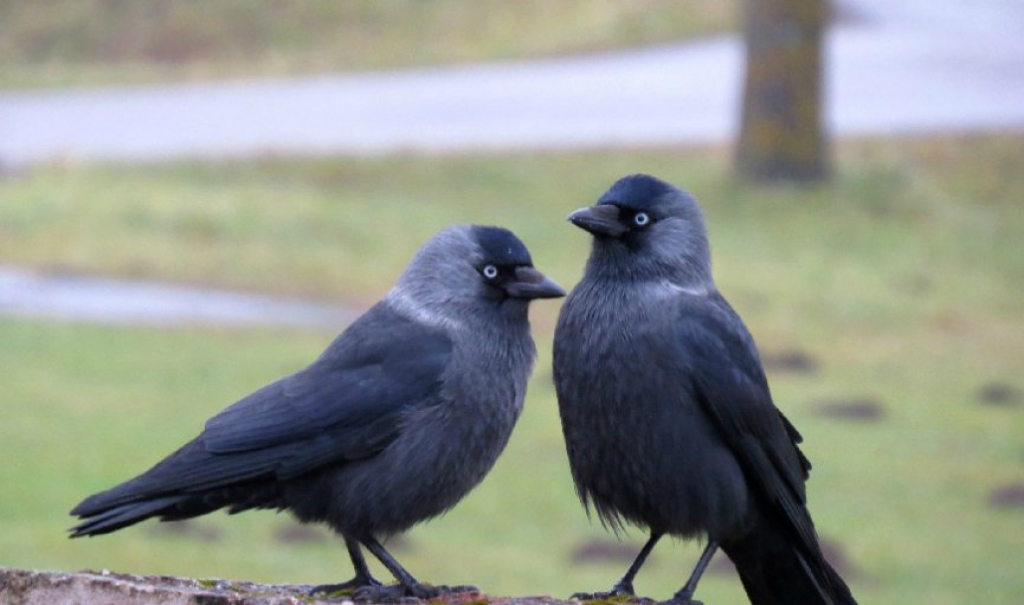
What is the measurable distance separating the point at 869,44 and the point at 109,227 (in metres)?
15.2

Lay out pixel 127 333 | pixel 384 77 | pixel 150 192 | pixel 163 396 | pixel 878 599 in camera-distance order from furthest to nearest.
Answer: pixel 384 77, pixel 150 192, pixel 127 333, pixel 163 396, pixel 878 599

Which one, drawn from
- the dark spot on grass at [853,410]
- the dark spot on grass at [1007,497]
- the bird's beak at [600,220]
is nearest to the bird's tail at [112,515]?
the bird's beak at [600,220]

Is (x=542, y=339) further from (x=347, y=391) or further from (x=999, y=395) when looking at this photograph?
(x=347, y=391)

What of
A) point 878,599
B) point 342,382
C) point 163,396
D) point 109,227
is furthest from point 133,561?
point 109,227

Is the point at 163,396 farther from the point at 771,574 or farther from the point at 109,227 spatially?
the point at 771,574

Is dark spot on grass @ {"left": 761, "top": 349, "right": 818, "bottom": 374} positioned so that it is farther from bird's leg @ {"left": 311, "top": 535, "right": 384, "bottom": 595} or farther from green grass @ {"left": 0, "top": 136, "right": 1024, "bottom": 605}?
bird's leg @ {"left": 311, "top": 535, "right": 384, "bottom": 595}

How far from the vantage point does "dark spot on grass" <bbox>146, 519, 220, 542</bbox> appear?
10.3m

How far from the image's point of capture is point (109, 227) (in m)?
16.4

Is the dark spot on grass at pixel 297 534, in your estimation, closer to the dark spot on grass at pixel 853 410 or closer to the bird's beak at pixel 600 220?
the dark spot on grass at pixel 853 410

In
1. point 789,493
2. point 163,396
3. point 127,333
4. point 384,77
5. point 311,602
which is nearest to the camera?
point 311,602

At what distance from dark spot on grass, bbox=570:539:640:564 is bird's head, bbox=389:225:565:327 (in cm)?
455

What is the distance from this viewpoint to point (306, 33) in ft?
95.7

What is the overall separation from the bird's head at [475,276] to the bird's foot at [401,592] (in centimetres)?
83

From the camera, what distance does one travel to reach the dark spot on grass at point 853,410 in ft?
41.1
